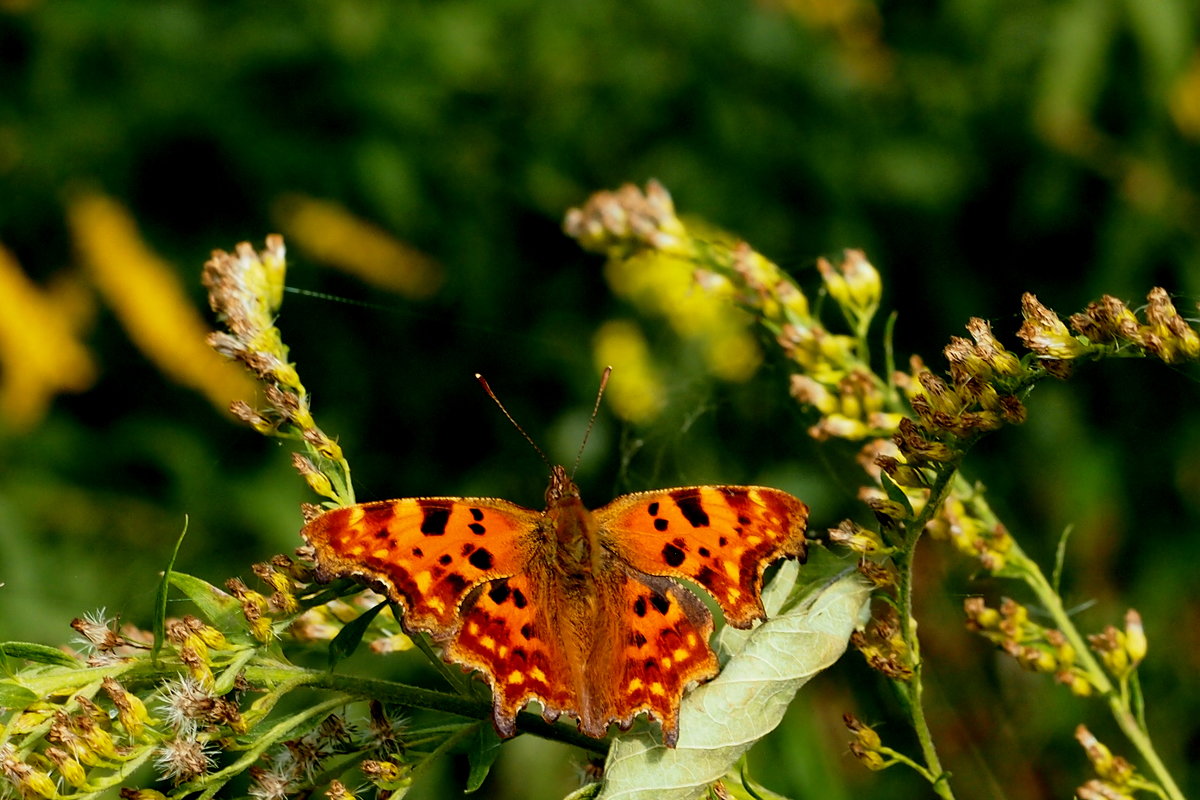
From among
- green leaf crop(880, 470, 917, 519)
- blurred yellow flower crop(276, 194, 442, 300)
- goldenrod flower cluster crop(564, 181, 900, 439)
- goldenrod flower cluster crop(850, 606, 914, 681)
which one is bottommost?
blurred yellow flower crop(276, 194, 442, 300)

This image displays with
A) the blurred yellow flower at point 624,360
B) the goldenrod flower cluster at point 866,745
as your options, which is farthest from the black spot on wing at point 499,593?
the blurred yellow flower at point 624,360

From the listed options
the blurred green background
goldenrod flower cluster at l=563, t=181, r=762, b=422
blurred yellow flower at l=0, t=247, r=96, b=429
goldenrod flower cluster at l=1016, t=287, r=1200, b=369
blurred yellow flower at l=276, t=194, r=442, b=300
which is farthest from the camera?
blurred yellow flower at l=276, t=194, r=442, b=300

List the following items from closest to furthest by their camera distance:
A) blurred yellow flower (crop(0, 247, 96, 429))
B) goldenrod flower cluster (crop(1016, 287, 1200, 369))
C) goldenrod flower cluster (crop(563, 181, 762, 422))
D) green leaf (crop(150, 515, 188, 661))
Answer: goldenrod flower cluster (crop(1016, 287, 1200, 369))
green leaf (crop(150, 515, 188, 661))
goldenrod flower cluster (crop(563, 181, 762, 422))
blurred yellow flower (crop(0, 247, 96, 429))

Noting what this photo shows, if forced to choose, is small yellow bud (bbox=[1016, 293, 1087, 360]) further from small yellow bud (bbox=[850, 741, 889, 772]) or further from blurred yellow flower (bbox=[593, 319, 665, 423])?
blurred yellow flower (bbox=[593, 319, 665, 423])

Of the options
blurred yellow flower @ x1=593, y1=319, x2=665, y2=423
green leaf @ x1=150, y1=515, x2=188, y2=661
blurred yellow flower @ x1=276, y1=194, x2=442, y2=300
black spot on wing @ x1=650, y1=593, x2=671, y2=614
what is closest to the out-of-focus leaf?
green leaf @ x1=150, y1=515, x2=188, y2=661

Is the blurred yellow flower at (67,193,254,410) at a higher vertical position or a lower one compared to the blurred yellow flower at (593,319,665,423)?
lower

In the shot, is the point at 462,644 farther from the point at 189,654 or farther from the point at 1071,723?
the point at 1071,723
